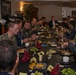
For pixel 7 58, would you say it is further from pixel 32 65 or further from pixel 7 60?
pixel 32 65

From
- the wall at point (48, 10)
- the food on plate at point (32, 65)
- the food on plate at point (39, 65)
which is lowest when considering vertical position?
the food on plate at point (39, 65)

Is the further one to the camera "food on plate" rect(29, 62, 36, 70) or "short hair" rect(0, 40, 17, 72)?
"food on plate" rect(29, 62, 36, 70)

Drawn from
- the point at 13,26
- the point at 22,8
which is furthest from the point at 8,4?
the point at 13,26

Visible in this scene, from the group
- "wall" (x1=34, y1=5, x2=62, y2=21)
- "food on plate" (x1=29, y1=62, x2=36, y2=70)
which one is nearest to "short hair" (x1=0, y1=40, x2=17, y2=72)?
"food on plate" (x1=29, y1=62, x2=36, y2=70)

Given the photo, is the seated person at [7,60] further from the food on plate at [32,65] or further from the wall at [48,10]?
the wall at [48,10]

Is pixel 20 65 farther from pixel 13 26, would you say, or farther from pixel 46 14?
pixel 46 14

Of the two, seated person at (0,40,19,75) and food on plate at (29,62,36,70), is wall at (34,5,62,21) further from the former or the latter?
seated person at (0,40,19,75)

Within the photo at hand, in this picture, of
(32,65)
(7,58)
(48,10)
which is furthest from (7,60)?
(48,10)

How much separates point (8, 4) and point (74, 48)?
677 centimetres

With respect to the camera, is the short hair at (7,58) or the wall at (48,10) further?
the wall at (48,10)

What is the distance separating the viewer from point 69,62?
2820 mm

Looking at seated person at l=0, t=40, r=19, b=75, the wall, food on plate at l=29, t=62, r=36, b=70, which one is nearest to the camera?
seated person at l=0, t=40, r=19, b=75

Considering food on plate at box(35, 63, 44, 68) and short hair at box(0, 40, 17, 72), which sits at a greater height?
short hair at box(0, 40, 17, 72)

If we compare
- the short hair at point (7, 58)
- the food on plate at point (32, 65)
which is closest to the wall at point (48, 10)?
the food on plate at point (32, 65)
